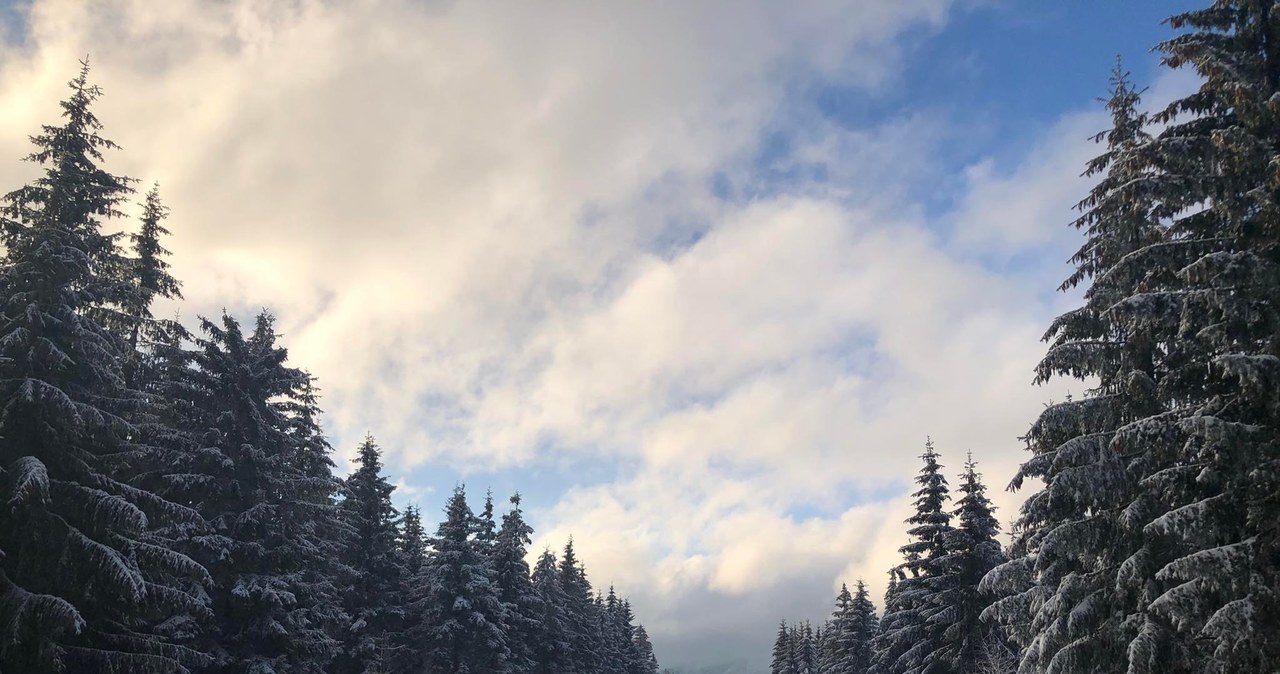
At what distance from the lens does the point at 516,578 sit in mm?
45125

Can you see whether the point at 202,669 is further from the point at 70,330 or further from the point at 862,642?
the point at 862,642

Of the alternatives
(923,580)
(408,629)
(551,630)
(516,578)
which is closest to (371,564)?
(408,629)

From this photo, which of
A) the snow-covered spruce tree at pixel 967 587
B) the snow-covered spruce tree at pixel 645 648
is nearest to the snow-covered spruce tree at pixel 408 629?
the snow-covered spruce tree at pixel 967 587

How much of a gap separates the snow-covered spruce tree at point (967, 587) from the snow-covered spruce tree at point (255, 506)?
76.3 feet

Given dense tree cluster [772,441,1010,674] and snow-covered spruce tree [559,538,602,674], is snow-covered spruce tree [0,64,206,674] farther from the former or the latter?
snow-covered spruce tree [559,538,602,674]

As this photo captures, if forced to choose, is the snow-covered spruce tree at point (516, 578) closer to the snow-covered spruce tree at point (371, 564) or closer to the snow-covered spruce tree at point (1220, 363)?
the snow-covered spruce tree at point (371, 564)

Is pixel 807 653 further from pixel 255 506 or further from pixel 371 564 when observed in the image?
pixel 255 506

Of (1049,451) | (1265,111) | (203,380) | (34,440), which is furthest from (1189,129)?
(203,380)

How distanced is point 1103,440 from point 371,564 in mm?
31728

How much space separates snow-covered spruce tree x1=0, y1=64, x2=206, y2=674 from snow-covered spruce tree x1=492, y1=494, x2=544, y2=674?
28086 mm

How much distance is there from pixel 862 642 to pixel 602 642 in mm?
23879

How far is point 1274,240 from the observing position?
12.2 metres

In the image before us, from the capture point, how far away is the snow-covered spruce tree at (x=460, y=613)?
36.8m

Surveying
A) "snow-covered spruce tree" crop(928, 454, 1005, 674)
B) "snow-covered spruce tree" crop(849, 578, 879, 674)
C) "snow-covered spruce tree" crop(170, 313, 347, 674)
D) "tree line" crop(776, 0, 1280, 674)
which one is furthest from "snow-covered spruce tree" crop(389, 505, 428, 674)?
"snow-covered spruce tree" crop(849, 578, 879, 674)
